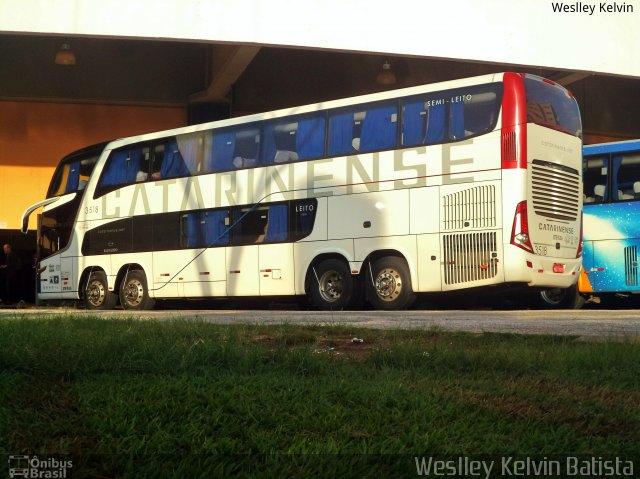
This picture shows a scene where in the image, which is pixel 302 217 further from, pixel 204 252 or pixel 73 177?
pixel 73 177

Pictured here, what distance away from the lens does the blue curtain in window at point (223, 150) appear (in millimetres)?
18984

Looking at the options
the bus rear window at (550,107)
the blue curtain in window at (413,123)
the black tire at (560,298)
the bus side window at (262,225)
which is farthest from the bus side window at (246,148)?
the black tire at (560,298)

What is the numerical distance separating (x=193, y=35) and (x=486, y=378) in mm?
16854

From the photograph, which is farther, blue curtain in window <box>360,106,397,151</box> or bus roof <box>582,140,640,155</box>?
bus roof <box>582,140,640,155</box>

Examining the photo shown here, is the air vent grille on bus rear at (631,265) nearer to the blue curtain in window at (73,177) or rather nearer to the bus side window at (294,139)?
the bus side window at (294,139)

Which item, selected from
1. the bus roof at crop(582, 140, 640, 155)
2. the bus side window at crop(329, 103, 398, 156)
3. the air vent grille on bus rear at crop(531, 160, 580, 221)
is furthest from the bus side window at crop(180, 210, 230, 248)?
the bus roof at crop(582, 140, 640, 155)

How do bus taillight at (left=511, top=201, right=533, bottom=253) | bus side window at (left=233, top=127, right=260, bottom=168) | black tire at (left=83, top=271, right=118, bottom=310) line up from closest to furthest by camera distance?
bus taillight at (left=511, top=201, right=533, bottom=253) < bus side window at (left=233, top=127, right=260, bottom=168) < black tire at (left=83, top=271, right=118, bottom=310)

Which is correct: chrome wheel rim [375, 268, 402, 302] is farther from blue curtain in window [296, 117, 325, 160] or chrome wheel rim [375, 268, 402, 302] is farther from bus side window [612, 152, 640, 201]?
bus side window [612, 152, 640, 201]

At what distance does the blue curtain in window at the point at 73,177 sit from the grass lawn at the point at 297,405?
49.7 feet

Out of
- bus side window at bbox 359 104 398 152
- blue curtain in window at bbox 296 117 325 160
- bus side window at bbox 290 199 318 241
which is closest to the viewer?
bus side window at bbox 359 104 398 152

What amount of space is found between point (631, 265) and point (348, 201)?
215 inches

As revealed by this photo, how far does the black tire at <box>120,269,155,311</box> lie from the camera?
2055 cm

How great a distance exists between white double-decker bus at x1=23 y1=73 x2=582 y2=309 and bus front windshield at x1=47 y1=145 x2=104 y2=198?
74 mm

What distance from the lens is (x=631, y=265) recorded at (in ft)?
61.9
